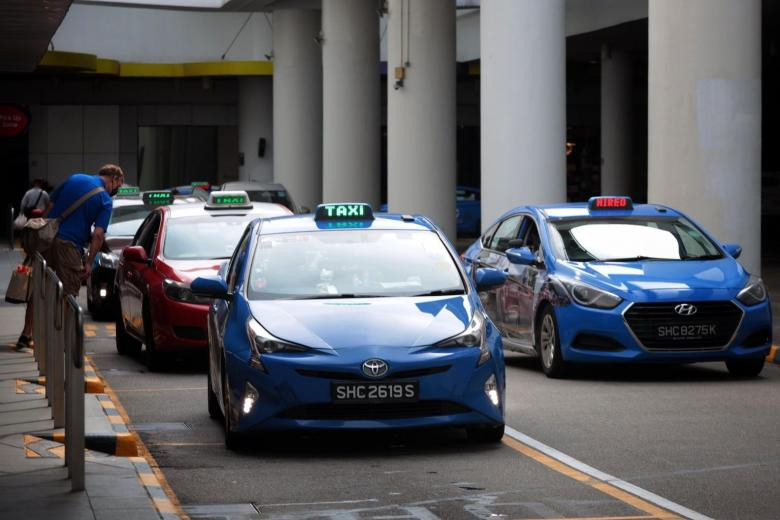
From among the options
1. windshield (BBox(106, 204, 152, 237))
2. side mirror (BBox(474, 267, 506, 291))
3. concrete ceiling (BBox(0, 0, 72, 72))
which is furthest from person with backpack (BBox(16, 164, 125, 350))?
windshield (BBox(106, 204, 152, 237))

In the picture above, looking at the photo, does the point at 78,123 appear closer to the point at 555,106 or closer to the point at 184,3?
the point at 184,3

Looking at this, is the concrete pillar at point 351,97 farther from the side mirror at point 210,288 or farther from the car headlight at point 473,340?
the car headlight at point 473,340

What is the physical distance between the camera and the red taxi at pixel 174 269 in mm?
15117

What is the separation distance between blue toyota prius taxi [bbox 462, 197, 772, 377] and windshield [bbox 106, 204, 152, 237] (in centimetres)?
791

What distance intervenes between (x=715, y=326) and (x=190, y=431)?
4.83 meters

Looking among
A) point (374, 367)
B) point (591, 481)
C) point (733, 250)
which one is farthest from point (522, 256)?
point (591, 481)

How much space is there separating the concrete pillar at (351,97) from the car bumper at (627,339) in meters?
24.8

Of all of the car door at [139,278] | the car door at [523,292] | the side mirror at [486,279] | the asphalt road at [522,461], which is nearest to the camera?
the asphalt road at [522,461]

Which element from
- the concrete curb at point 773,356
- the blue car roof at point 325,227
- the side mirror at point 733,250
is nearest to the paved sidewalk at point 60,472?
the blue car roof at point 325,227

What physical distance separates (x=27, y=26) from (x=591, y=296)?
32.8 feet

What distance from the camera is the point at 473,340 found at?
1019cm

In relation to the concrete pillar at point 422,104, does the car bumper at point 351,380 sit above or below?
below

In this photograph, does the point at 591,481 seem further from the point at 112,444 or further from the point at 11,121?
the point at 11,121

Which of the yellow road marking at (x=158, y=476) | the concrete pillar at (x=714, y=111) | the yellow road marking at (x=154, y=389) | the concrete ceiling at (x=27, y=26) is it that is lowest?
the yellow road marking at (x=154, y=389)
